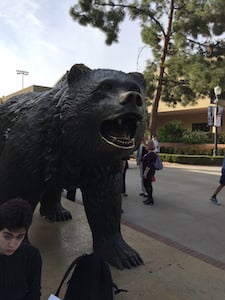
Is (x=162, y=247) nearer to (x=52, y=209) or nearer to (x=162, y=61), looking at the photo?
(x=52, y=209)

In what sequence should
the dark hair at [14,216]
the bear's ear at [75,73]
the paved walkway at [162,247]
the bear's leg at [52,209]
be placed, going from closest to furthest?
1. the dark hair at [14,216]
2. the bear's ear at [75,73]
3. the paved walkway at [162,247]
4. the bear's leg at [52,209]

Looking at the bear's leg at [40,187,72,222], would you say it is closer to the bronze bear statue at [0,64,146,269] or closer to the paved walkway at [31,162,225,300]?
the paved walkway at [31,162,225,300]

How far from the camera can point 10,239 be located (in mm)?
1659

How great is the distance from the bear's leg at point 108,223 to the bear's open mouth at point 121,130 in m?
0.90

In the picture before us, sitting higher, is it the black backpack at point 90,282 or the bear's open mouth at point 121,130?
the bear's open mouth at point 121,130

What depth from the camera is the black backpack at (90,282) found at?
2111 millimetres

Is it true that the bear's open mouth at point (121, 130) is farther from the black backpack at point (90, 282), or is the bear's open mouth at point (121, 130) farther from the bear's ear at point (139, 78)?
the black backpack at point (90, 282)

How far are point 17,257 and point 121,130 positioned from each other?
1066mm

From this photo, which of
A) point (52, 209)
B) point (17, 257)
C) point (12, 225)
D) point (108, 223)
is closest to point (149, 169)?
point (52, 209)

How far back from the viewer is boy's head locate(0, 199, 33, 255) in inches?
64.6

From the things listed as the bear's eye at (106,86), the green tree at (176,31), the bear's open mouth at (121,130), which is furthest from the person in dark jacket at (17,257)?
the green tree at (176,31)

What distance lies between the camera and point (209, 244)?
4500 mm

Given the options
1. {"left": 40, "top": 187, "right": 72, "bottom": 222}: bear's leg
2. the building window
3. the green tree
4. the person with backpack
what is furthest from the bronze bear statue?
the building window

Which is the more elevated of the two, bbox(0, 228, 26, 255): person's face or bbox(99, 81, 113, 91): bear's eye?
bbox(99, 81, 113, 91): bear's eye
